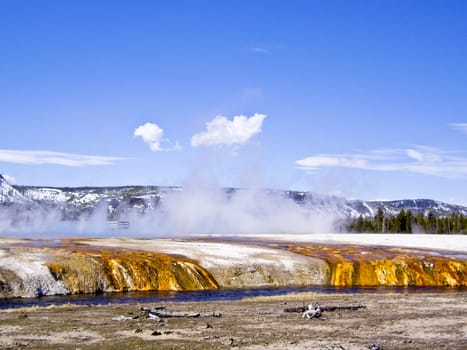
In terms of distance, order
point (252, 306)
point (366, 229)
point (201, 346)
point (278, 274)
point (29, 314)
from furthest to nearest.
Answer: point (366, 229)
point (278, 274)
point (252, 306)
point (29, 314)
point (201, 346)

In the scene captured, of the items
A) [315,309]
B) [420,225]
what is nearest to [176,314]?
Answer: [315,309]

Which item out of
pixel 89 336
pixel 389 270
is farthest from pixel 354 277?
pixel 89 336

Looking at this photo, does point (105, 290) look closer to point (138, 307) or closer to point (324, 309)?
point (138, 307)

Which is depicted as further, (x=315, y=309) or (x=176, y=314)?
(x=315, y=309)

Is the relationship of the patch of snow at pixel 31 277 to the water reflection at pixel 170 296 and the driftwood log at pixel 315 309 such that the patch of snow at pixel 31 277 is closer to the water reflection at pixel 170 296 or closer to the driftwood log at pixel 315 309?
the water reflection at pixel 170 296

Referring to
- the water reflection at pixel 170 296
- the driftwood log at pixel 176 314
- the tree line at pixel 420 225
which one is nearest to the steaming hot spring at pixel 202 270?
the water reflection at pixel 170 296

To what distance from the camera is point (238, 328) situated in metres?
29.6

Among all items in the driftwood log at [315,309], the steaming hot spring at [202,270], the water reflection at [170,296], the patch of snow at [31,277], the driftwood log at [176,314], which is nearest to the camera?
the driftwood log at [176,314]

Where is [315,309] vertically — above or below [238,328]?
above

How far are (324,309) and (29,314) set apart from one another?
1726 centimetres

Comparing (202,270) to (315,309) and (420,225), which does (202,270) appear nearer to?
(315,309)

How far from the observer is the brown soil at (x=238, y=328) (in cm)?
2544

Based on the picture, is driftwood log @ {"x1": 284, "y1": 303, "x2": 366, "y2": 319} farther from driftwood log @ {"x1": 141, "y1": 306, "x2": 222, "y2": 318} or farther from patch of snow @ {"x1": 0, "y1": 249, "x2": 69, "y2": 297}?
patch of snow @ {"x1": 0, "y1": 249, "x2": 69, "y2": 297}

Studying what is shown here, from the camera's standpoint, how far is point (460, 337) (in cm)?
2780
